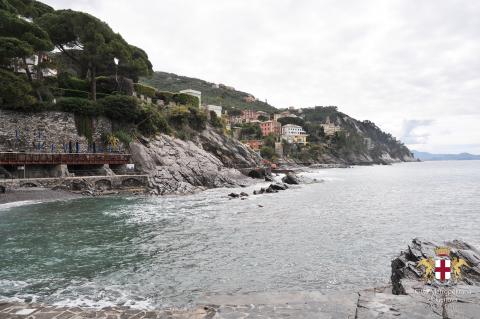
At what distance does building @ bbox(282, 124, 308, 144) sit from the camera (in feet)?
565

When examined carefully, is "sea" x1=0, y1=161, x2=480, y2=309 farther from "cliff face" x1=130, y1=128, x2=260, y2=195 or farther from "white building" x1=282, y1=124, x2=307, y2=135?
"white building" x1=282, y1=124, x2=307, y2=135

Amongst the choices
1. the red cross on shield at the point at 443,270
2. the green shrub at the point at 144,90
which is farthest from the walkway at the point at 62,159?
the red cross on shield at the point at 443,270

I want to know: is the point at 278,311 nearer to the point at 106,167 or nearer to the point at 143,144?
the point at 106,167

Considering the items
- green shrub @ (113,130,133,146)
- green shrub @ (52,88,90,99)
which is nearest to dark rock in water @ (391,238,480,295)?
green shrub @ (113,130,133,146)

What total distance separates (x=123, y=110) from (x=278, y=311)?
52.0 m

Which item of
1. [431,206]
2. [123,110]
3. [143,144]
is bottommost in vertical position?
[431,206]

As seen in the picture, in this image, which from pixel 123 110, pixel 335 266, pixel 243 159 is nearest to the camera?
pixel 335 266

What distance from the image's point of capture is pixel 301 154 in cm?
15588

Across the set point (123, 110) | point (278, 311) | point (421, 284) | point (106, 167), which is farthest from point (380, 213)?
point (123, 110)

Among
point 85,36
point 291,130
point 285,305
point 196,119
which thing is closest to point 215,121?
point 196,119

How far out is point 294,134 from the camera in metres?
181

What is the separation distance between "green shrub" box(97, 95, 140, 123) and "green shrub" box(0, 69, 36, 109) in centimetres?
1110

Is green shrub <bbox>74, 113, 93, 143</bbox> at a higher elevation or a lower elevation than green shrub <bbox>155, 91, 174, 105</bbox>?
lower

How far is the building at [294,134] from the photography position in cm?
17225
